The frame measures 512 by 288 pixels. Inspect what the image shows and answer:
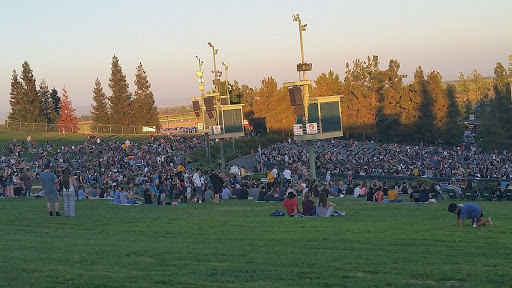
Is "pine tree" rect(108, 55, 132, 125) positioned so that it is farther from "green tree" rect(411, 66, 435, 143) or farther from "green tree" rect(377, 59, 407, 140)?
"green tree" rect(411, 66, 435, 143)

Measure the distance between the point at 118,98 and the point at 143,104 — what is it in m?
3.85

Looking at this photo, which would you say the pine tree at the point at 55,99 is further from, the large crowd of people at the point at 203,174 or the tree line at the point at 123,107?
the large crowd of people at the point at 203,174

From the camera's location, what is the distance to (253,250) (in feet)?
43.9

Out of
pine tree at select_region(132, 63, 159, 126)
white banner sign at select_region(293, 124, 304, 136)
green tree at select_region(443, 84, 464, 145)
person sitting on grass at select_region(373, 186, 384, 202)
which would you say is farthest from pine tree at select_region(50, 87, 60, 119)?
person sitting on grass at select_region(373, 186, 384, 202)

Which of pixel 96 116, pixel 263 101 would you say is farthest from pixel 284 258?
pixel 96 116

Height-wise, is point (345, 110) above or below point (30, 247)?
above

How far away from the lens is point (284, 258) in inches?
483

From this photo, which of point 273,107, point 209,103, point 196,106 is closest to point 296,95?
point 209,103

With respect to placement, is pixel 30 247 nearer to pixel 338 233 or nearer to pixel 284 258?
pixel 284 258

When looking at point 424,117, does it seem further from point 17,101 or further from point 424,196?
point 424,196

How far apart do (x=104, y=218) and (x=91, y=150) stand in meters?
37.3

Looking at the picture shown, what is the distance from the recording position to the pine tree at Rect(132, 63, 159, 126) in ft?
340

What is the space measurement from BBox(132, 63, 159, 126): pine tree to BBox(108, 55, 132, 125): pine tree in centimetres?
110

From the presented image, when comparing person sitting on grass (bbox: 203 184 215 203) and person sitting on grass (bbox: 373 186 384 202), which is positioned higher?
person sitting on grass (bbox: 203 184 215 203)
